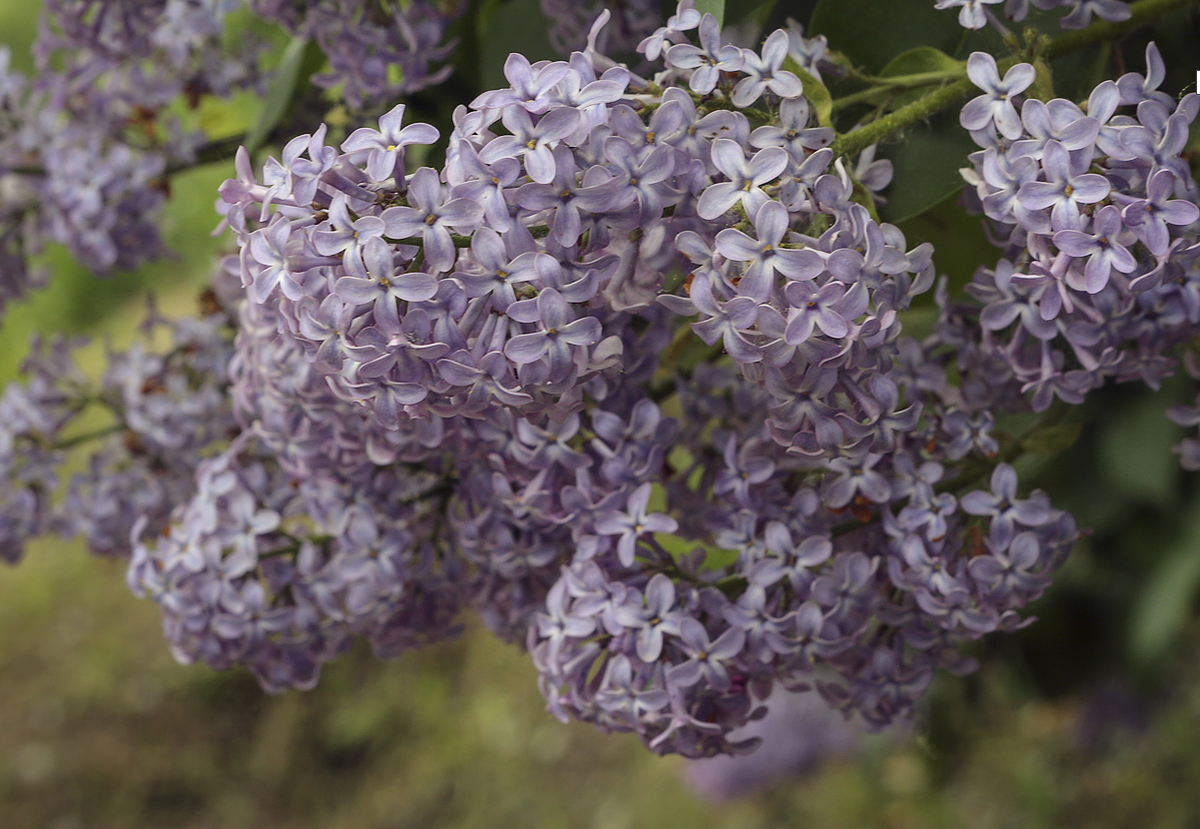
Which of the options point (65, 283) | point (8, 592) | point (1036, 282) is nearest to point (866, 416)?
point (1036, 282)

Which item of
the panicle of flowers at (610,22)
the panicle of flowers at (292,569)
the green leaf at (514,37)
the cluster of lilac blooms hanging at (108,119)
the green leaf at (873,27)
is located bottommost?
the panicle of flowers at (292,569)

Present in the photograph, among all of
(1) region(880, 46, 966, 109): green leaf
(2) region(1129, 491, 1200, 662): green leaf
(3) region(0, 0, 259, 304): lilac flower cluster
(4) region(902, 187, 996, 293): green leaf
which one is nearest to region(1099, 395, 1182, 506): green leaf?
(2) region(1129, 491, 1200, 662): green leaf

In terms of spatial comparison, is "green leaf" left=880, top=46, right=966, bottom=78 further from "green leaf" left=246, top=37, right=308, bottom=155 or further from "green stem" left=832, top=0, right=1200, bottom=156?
"green leaf" left=246, top=37, right=308, bottom=155

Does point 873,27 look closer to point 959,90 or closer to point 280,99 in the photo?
point 959,90

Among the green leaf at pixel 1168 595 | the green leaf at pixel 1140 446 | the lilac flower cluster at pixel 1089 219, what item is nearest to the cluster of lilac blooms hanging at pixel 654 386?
the lilac flower cluster at pixel 1089 219

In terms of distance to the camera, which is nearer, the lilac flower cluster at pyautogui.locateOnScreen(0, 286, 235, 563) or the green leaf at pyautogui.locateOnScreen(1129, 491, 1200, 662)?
the lilac flower cluster at pyautogui.locateOnScreen(0, 286, 235, 563)

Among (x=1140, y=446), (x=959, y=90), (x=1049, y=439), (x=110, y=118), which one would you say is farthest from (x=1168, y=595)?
(x=110, y=118)

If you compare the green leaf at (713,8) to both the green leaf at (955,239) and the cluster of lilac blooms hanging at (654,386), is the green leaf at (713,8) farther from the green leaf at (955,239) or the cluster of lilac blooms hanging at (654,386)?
the green leaf at (955,239)
